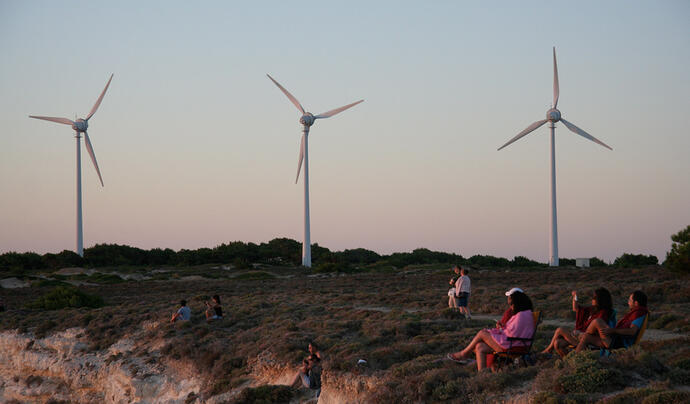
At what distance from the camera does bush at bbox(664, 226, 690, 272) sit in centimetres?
4653

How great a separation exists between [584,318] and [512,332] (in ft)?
6.37

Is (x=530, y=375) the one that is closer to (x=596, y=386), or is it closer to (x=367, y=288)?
(x=596, y=386)

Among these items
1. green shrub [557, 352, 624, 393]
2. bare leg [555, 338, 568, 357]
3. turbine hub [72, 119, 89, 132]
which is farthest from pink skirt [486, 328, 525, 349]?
turbine hub [72, 119, 89, 132]

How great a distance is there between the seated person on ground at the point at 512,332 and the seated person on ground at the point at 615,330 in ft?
3.59

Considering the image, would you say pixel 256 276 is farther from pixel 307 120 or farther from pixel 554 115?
pixel 554 115

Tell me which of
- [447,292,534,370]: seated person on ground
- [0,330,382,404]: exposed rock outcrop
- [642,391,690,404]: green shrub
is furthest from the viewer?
[0,330,382,404]: exposed rock outcrop

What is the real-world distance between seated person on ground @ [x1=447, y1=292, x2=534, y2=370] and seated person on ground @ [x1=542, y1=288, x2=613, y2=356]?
2.55 ft

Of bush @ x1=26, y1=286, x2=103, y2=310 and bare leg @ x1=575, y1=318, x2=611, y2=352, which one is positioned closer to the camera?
bare leg @ x1=575, y1=318, x2=611, y2=352

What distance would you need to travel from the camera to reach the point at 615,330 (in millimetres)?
13375

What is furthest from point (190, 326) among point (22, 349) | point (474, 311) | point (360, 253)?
point (360, 253)

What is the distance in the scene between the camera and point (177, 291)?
5353 cm

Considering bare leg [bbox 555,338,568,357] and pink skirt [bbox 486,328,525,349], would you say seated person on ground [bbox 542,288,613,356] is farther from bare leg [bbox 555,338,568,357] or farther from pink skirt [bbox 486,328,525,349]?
pink skirt [bbox 486,328,525,349]

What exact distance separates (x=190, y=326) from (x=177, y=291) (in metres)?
24.9

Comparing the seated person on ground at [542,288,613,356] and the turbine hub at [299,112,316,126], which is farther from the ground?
the turbine hub at [299,112,316,126]
